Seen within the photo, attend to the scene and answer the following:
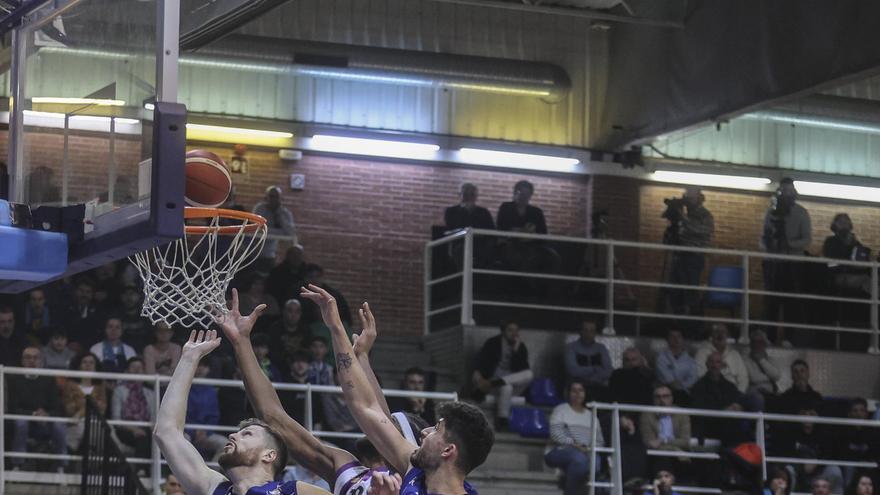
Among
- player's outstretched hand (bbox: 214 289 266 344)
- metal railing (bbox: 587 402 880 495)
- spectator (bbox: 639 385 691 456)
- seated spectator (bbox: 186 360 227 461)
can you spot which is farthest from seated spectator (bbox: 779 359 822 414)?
player's outstretched hand (bbox: 214 289 266 344)

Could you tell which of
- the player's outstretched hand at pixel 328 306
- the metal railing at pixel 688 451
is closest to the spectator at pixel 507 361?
the metal railing at pixel 688 451

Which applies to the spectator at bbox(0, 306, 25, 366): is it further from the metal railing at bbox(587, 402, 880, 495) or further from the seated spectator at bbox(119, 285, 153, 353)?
the metal railing at bbox(587, 402, 880, 495)

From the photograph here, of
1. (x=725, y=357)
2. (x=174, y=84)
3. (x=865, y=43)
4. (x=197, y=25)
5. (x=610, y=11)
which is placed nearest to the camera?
(x=174, y=84)

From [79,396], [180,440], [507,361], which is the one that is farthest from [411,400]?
[180,440]

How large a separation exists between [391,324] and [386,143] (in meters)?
2.43

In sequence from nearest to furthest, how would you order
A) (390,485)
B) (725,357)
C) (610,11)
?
(390,485)
(725,357)
(610,11)

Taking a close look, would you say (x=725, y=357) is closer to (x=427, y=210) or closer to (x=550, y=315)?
(x=550, y=315)

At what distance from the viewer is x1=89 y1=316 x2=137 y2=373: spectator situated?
14.1 m

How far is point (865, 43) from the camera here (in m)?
15.8

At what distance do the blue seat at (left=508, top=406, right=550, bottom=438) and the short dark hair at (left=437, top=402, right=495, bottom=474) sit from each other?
9741 mm

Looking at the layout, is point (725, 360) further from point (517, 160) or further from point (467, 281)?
point (517, 160)

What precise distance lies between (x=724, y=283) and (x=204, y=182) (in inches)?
509

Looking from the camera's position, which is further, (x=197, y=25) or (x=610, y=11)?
(x=610, y=11)

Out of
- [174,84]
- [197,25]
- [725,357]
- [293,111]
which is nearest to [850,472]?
[725,357]
